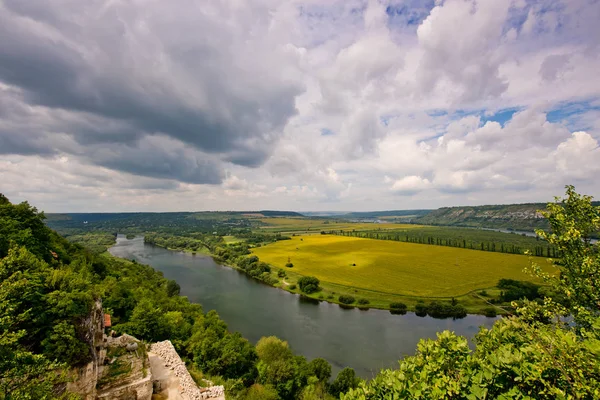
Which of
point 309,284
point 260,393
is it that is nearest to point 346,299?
point 309,284

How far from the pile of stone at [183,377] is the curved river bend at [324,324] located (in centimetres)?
2001

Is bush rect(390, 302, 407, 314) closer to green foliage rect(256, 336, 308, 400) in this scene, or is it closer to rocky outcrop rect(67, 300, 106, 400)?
green foliage rect(256, 336, 308, 400)

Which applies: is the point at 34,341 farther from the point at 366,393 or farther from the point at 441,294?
the point at 441,294

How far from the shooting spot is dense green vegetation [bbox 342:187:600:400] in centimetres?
525

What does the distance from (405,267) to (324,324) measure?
133 feet

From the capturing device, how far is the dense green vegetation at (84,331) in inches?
395

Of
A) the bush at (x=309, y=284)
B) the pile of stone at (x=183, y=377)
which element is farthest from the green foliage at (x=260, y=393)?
the bush at (x=309, y=284)

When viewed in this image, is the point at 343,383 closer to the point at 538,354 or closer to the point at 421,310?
the point at 538,354

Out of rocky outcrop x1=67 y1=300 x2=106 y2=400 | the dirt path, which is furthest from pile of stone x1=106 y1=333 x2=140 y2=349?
rocky outcrop x1=67 y1=300 x2=106 y2=400

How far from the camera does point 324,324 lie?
43.8m

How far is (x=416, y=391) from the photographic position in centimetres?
613

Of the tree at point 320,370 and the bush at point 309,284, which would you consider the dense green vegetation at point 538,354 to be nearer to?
the tree at point 320,370

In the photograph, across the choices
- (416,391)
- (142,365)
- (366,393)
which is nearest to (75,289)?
(142,365)

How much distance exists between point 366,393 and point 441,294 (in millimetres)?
57703
